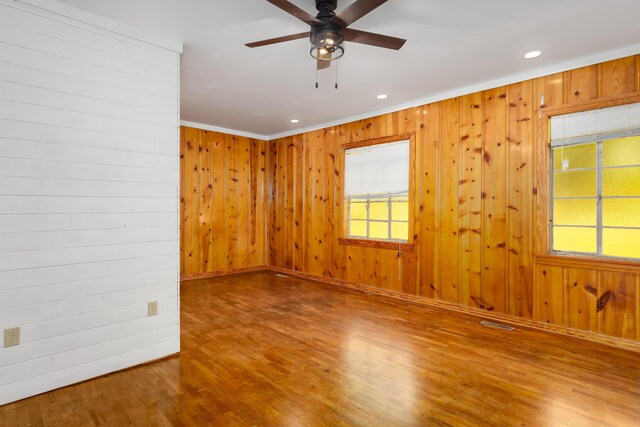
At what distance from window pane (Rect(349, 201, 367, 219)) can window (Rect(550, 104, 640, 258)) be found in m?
2.47

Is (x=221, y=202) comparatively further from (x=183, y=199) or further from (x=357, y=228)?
(x=357, y=228)

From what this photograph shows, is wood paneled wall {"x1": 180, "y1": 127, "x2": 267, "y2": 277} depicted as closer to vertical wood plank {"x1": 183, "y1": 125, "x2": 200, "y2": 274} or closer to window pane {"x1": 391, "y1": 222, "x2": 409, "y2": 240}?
vertical wood plank {"x1": 183, "y1": 125, "x2": 200, "y2": 274}

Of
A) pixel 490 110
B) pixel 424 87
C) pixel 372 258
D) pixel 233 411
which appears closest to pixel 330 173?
pixel 372 258

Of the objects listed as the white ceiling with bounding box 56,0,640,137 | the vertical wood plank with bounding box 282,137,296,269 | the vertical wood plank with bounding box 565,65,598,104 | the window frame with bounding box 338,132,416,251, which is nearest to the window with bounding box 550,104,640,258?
the vertical wood plank with bounding box 565,65,598,104

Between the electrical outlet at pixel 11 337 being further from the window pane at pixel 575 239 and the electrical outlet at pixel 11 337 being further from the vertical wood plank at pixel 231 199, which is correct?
the window pane at pixel 575 239

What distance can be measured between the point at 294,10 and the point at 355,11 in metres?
0.38

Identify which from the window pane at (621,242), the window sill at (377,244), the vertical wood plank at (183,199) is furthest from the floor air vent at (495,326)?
the vertical wood plank at (183,199)

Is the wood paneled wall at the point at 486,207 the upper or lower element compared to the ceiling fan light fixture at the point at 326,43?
lower

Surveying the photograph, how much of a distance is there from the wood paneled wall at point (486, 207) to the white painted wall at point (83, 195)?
118 inches

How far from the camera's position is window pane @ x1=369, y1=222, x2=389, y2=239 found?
4.95 metres

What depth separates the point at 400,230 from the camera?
15.6ft

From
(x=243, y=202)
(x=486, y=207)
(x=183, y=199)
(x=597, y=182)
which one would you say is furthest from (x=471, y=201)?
(x=183, y=199)

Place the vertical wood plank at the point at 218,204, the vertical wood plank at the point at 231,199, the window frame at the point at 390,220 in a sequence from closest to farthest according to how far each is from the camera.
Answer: the window frame at the point at 390,220, the vertical wood plank at the point at 218,204, the vertical wood plank at the point at 231,199

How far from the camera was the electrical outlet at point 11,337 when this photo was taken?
2.15 metres
